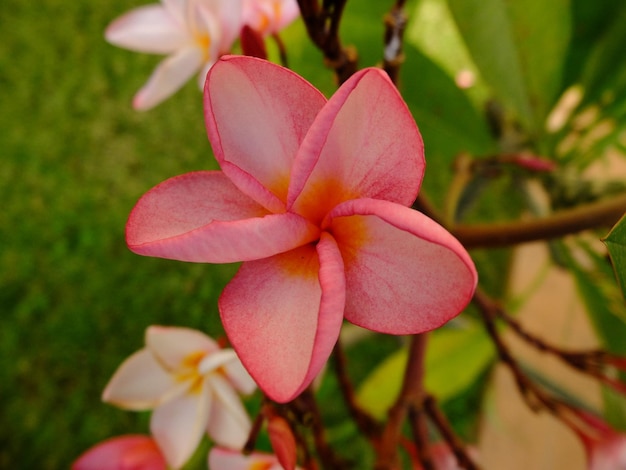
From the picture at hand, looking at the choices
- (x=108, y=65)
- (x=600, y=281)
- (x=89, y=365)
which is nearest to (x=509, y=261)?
(x=600, y=281)

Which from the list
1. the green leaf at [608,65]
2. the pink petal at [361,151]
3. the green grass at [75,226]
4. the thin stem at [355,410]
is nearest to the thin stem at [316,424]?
the thin stem at [355,410]

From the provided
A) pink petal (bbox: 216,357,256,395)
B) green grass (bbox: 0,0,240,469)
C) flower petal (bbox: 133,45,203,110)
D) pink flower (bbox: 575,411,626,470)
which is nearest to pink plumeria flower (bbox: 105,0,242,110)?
flower petal (bbox: 133,45,203,110)

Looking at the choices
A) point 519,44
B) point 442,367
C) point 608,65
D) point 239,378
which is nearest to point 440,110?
point 519,44

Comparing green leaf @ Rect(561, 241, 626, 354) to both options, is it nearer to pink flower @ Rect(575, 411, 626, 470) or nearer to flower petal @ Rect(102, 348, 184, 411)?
pink flower @ Rect(575, 411, 626, 470)

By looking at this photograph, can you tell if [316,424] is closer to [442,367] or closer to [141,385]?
[141,385]

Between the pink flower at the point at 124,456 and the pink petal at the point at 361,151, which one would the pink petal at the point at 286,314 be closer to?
the pink petal at the point at 361,151

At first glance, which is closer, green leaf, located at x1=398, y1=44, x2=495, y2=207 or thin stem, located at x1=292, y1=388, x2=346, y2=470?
thin stem, located at x1=292, y1=388, x2=346, y2=470
